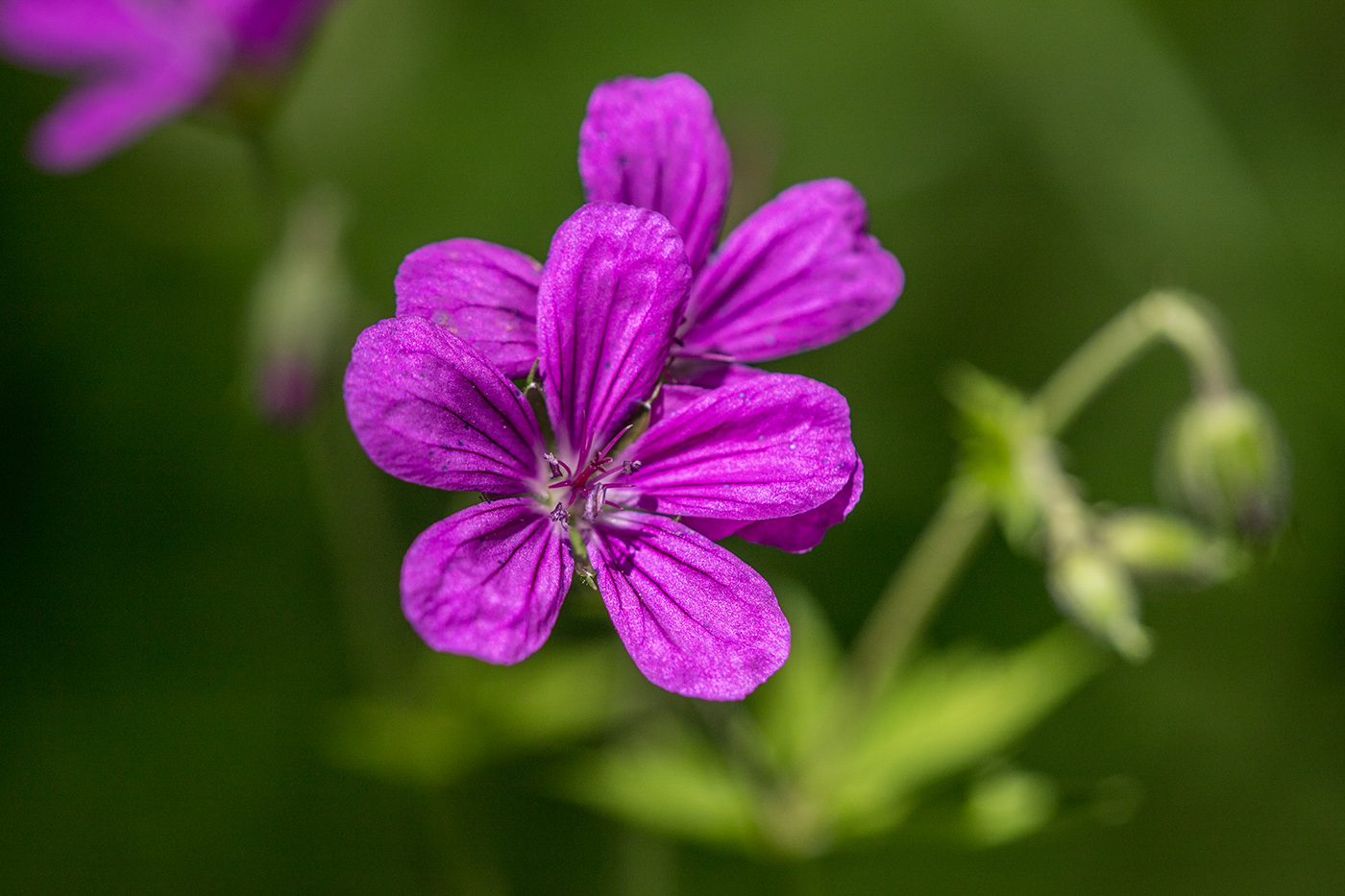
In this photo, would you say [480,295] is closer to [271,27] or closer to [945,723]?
[945,723]

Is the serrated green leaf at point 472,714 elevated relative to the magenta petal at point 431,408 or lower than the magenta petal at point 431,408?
lower

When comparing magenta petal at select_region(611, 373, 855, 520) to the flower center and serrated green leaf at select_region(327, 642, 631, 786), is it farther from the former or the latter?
serrated green leaf at select_region(327, 642, 631, 786)

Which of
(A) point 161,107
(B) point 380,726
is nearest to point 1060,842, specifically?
(B) point 380,726

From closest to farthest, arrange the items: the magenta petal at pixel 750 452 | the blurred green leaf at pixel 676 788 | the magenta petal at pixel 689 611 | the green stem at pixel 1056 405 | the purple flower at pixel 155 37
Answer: the magenta petal at pixel 689 611, the magenta petal at pixel 750 452, the green stem at pixel 1056 405, the blurred green leaf at pixel 676 788, the purple flower at pixel 155 37

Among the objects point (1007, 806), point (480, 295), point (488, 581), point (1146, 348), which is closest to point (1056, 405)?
point (1146, 348)

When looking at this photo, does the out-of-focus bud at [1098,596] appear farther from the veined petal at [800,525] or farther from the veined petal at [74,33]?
the veined petal at [74,33]

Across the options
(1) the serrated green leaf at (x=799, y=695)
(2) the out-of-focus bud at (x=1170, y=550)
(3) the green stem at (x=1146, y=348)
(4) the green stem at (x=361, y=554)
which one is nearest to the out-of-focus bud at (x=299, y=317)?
(4) the green stem at (x=361, y=554)
